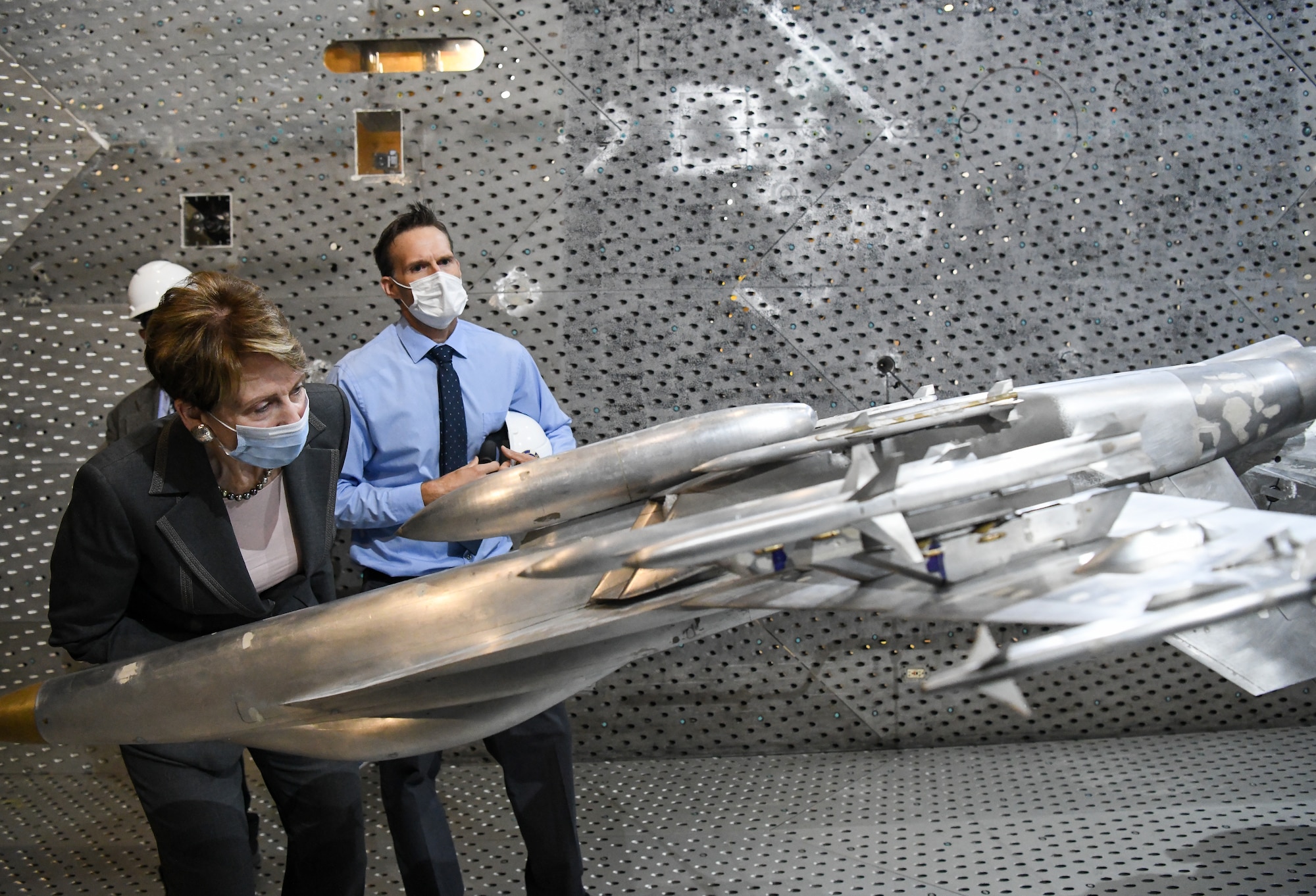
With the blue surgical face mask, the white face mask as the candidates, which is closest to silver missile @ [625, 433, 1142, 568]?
the blue surgical face mask

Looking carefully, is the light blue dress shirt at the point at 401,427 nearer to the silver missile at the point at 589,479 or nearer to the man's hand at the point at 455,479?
the man's hand at the point at 455,479

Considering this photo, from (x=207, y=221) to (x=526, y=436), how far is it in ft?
5.68

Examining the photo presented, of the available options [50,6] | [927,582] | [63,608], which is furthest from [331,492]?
[50,6]

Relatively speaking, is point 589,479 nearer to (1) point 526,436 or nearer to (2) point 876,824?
(1) point 526,436

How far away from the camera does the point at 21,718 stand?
1.84 metres

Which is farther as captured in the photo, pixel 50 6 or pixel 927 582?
pixel 50 6

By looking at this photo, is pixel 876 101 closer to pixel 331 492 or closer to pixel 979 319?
A: pixel 979 319

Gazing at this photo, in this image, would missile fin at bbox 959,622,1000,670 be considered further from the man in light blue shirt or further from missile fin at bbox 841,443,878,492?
the man in light blue shirt

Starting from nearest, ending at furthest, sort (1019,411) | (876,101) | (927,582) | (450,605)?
(927,582) < (450,605) < (1019,411) < (876,101)

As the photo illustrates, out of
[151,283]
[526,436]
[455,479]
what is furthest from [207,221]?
[455,479]

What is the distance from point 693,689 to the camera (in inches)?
129

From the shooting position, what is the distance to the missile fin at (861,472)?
137cm

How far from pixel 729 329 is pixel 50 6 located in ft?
8.53

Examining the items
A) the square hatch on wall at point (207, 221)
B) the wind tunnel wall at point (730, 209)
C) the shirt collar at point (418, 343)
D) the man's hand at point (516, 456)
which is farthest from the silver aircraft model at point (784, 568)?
the square hatch on wall at point (207, 221)
